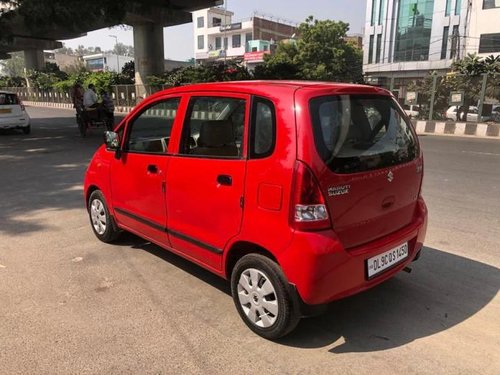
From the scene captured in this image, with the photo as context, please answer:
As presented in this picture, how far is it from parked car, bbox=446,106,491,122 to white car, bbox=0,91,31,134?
1600 centimetres

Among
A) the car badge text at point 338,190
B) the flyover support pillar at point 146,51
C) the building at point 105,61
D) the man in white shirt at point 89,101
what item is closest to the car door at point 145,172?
the car badge text at point 338,190

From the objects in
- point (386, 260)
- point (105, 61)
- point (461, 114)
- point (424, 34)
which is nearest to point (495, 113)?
point (461, 114)

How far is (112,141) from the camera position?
4512 mm

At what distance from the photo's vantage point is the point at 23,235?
17.4 ft

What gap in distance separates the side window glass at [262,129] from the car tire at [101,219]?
236cm

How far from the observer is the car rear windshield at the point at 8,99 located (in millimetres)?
15486

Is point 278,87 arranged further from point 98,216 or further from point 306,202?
point 98,216

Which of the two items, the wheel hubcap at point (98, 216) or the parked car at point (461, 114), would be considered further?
the parked car at point (461, 114)

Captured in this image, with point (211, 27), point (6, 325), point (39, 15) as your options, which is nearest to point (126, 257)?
point (6, 325)

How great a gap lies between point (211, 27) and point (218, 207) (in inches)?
3255

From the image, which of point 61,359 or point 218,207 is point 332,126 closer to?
point 218,207

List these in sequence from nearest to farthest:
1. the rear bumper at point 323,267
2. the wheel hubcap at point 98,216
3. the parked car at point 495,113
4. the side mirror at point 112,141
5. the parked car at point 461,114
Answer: the rear bumper at point 323,267
the side mirror at point 112,141
the wheel hubcap at point 98,216
the parked car at point 495,113
the parked car at point 461,114

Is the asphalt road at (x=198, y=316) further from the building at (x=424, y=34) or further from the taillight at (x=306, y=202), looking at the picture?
the building at (x=424, y=34)

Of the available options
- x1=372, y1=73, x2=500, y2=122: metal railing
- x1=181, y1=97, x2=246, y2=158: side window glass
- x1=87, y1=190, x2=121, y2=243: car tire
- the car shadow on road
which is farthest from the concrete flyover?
the car shadow on road
